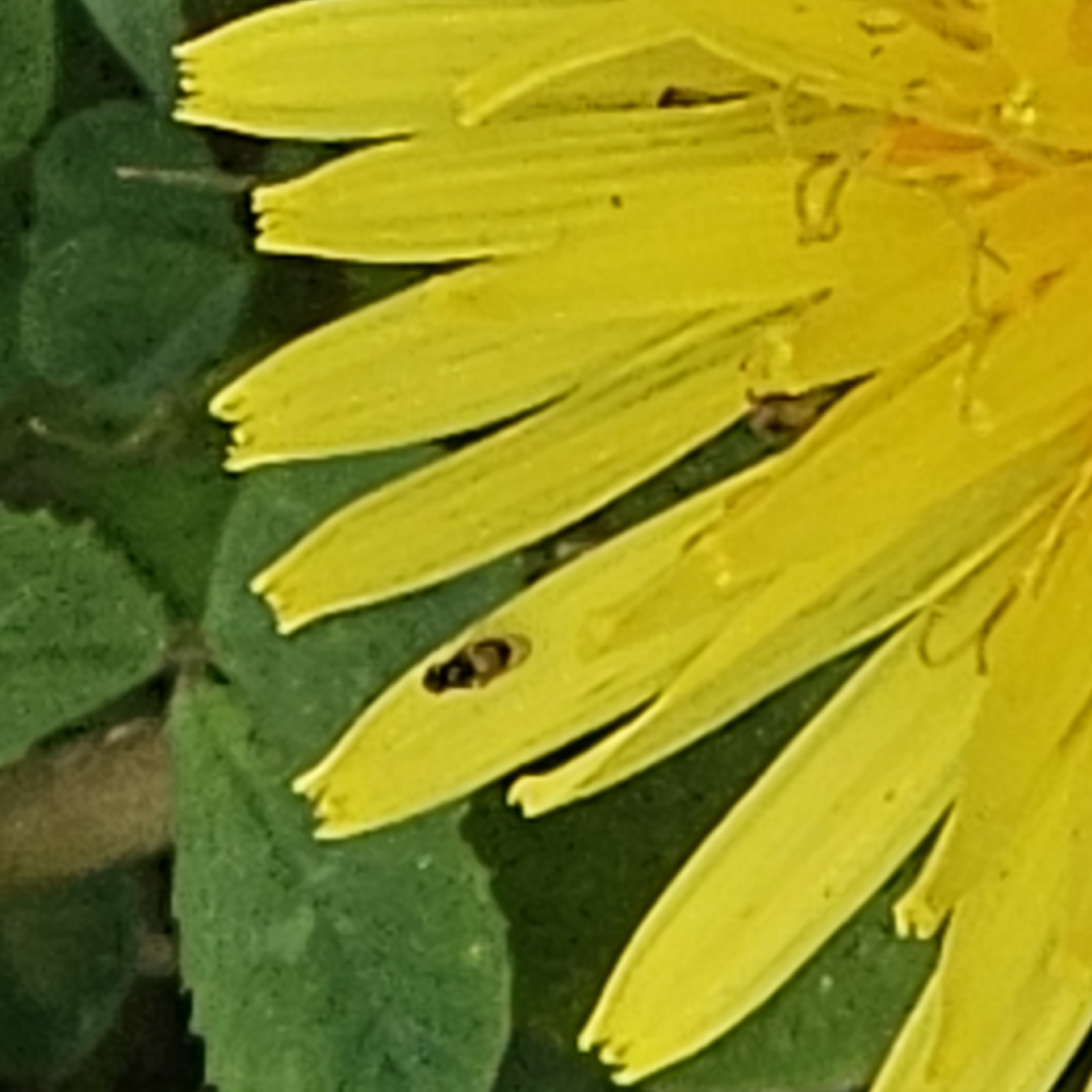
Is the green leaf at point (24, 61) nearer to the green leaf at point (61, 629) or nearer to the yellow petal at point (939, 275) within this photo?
the green leaf at point (61, 629)

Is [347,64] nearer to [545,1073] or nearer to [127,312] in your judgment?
[127,312]

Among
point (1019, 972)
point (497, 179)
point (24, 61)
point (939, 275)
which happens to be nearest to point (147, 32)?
point (24, 61)

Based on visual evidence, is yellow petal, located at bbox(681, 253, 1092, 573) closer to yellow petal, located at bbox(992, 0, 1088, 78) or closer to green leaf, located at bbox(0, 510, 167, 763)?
yellow petal, located at bbox(992, 0, 1088, 78)

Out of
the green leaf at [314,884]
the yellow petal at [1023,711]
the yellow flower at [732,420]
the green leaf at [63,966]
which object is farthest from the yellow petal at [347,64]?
the green leaf at [63,966]

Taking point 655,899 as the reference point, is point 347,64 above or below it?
above

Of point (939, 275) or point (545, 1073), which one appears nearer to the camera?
point (939, 275)

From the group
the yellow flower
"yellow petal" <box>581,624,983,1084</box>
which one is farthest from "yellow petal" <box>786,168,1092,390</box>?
"yellow petal" <box>581,624,983,1084</box>

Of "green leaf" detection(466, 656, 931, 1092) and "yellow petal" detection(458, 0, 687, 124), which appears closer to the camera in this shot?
"yellow petal" detection(458, 0, 687, 124)
